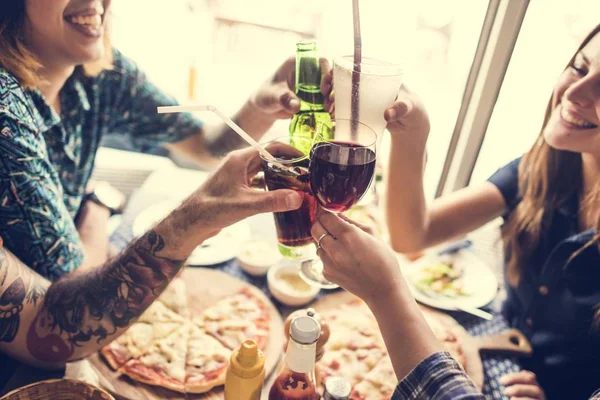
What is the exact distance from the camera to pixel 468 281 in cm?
170

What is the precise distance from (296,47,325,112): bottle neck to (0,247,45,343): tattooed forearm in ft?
2.72

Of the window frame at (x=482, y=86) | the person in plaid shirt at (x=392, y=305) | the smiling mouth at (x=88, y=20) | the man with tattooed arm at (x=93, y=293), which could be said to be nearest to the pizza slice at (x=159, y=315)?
the man with tattooed arm at (x=93, y=293)

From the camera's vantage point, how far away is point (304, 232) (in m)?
1.13

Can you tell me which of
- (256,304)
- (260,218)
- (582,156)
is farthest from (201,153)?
(582,156)

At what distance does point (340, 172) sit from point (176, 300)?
785mm

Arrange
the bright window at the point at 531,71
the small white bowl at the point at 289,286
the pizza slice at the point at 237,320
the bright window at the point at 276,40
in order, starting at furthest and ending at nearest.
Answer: the bright window at the point at 276,40, the bright window at the point at 531,71, the small white bowl at the point at 289,286, the pizza slice at the point at 237,320

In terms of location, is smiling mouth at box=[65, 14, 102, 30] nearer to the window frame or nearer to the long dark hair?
the long dark hair

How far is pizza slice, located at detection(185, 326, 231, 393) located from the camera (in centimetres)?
120

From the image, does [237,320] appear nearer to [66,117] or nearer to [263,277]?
[263,277]

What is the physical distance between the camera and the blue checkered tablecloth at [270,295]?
1388 mm

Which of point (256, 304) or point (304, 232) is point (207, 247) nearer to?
point (256, 304)

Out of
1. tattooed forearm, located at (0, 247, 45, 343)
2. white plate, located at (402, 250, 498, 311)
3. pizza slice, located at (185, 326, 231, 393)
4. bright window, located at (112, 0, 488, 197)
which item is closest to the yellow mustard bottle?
pizza slice, located at (185, 326, 231, 393)

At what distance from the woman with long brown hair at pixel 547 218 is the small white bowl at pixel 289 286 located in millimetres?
421

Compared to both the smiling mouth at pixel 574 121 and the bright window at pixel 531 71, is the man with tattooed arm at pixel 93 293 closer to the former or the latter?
the smiling mouth at pixel 574 121
